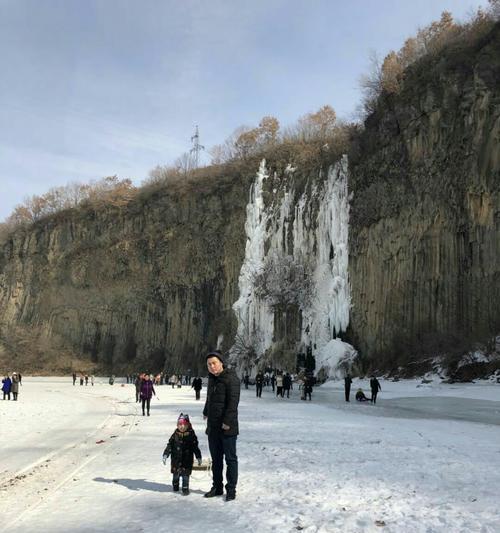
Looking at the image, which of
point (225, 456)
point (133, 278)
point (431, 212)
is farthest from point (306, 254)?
point (225, 456)

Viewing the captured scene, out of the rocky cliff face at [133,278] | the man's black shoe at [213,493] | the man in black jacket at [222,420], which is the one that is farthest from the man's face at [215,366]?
the rocky cliff face at [133,278]

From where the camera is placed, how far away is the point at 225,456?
598cm

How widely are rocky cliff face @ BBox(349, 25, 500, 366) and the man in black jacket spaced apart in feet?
79.8

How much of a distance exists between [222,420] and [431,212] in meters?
29.8

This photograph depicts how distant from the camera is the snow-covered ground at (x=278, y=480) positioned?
16.8 feet

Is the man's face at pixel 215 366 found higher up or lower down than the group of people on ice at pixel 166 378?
higher up

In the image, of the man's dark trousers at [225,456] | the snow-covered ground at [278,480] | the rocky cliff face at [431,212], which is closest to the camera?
the snow-covered ground at [278,480]

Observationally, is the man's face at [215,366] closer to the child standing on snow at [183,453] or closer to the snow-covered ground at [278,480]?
the child standing on snow at [183,453]

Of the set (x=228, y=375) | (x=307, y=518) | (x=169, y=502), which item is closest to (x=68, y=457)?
(x=169, y=502)

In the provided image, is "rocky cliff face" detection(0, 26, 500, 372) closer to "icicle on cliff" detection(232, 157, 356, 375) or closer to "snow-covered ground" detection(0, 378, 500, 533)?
"icicle on cliff" detection(232, 157, 356, 375)

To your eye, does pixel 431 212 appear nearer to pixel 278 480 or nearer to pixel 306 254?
pixel 306 254

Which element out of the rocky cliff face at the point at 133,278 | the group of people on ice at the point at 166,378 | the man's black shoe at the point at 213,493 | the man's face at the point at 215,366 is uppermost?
the rocky cliff face at the point at 133,278

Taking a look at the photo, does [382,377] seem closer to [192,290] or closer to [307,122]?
[192,290]

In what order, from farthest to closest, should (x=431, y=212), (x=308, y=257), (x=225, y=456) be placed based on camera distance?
(x=308, y=257) → (x=431, y=212) → (x=225, y=456)
